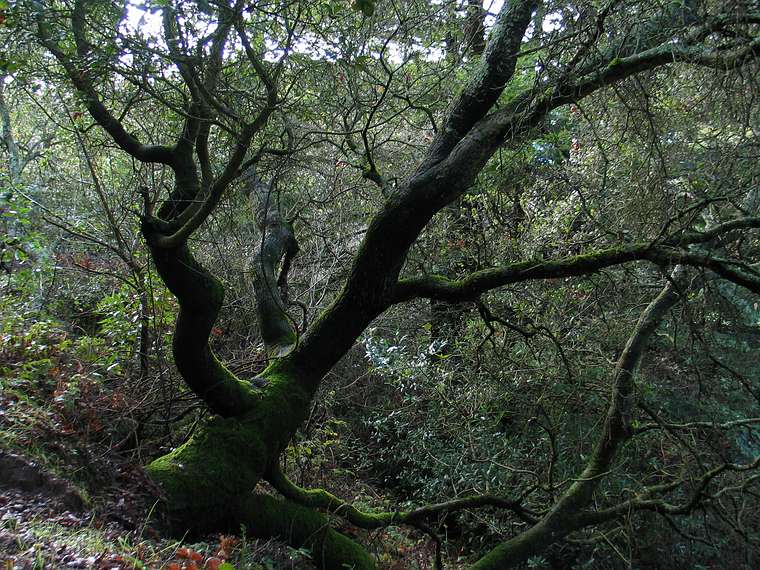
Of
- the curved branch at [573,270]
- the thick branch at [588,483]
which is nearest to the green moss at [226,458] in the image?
the curved branch at [573,270]

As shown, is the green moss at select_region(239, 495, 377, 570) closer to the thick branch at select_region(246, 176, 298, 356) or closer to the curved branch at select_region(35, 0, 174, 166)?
the thick branch at select_region(246, 176, 298, 356)

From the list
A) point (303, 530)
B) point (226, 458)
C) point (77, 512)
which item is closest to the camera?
point (77, 512)

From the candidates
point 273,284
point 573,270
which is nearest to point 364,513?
point 273,284

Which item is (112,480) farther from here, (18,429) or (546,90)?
(546,90)

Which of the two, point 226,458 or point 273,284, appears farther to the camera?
point 273,284

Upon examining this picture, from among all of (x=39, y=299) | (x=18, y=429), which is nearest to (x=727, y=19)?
(x=18, y=429)

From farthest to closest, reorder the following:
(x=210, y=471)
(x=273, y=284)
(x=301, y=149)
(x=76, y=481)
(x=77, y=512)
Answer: (x=273, y=284), (x=301, y=149), (x=210, y=471), (x=76, y=481), (x=77, y=512)

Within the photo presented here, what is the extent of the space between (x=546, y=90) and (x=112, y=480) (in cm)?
400

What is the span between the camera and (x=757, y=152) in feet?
A: 15.6

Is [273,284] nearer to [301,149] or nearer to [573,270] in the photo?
[301,149]

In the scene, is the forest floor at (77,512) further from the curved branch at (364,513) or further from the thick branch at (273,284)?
the thick branch at (273,284)

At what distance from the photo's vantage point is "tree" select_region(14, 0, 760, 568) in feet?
11.0

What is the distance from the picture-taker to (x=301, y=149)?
417 centimetres

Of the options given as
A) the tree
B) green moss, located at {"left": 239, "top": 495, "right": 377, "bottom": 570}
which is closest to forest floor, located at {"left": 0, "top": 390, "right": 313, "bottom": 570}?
green moss, located at {"left": 239, "top": 495, "right": 377, "bottom": 570}
